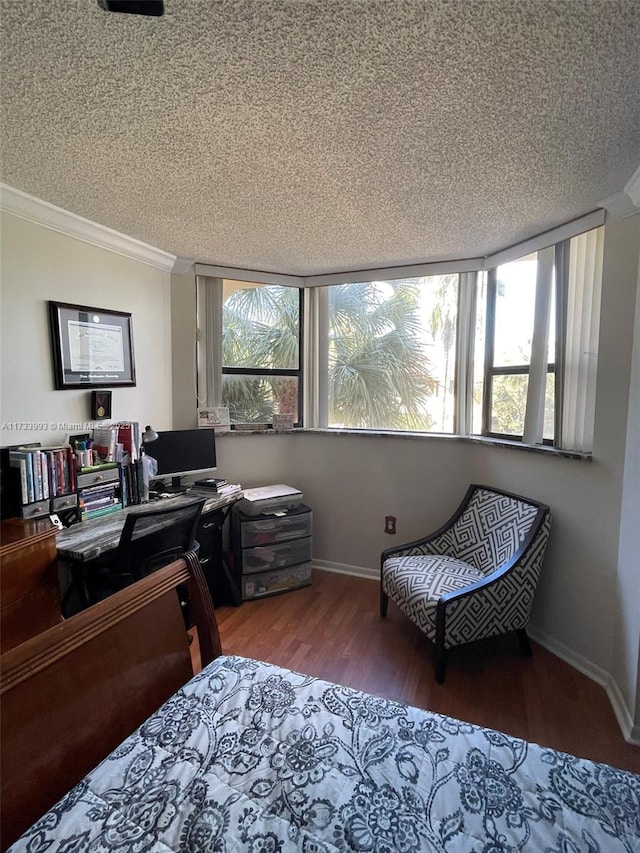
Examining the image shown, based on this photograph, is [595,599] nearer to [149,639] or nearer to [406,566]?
[406,566]

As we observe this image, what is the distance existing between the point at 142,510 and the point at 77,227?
1.64 m

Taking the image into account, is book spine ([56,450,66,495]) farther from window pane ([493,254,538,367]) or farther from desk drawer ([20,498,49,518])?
window pane ([493,254,538,367])

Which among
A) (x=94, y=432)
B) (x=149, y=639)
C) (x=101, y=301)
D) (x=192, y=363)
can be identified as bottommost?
(x=149, y=639)

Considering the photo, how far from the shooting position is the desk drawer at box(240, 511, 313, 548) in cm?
272

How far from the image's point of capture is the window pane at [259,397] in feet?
10.4

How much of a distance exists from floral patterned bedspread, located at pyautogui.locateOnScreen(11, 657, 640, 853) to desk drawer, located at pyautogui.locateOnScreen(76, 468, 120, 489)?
1360 mm

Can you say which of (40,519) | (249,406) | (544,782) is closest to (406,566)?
(544,782)

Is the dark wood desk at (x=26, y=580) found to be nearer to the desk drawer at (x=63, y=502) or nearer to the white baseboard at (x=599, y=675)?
the desk drawer at (x=63, y=502)

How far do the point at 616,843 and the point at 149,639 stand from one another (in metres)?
1.27

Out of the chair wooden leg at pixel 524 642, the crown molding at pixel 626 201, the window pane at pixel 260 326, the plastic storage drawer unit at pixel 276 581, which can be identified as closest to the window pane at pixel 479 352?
the crown molding at pixel 626 201

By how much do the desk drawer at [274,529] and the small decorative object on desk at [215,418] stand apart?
31.0 inches

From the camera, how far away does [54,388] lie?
211cm

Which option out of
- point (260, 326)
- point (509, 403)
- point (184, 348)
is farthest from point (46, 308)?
point (509, 403)

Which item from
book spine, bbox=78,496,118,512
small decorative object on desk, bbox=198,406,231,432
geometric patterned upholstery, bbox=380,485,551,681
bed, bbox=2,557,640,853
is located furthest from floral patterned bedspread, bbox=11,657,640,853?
small decorative object on desk, bbox=198,406,231,432
